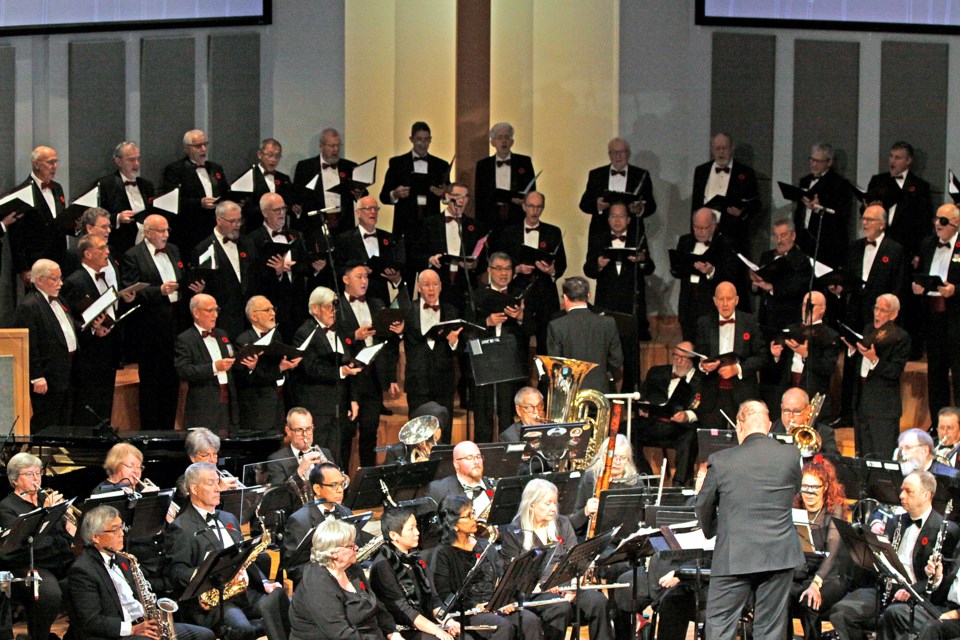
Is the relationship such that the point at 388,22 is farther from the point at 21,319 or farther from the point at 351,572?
the point at 351,572

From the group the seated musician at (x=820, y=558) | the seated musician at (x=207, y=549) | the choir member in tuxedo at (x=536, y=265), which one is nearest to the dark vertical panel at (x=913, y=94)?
the choir member in tuxedo at (x=536, y=265)

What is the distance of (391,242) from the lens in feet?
36.4

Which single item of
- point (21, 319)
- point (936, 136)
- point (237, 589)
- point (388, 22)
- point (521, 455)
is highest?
point (388, 22)

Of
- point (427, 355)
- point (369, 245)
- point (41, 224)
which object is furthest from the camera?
point (369, 245)

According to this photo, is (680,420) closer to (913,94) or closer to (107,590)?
(107,590)

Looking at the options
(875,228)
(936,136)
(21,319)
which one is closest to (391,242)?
(21,319)

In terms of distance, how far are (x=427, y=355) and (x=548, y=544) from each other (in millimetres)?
3010

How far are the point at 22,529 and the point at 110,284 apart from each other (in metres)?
3.21

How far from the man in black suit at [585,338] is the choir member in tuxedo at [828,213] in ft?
9.40

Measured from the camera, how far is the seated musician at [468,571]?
23.8 feet

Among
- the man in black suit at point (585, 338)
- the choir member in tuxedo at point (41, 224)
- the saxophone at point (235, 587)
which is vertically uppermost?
the choir member in tuxedo at point (41, 224)

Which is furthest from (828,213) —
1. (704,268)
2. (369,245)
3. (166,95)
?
(166,95)

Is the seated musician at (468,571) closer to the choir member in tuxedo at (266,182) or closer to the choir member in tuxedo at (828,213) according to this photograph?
the choir member in tuxedo at (266,182)

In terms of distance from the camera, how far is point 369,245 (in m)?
11.0
